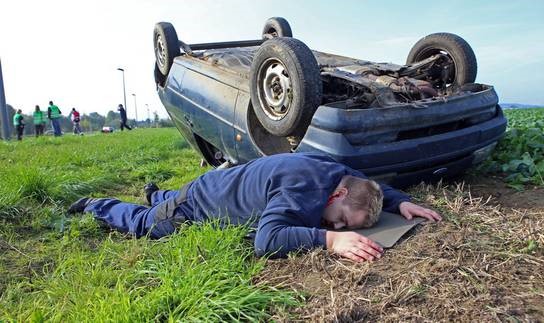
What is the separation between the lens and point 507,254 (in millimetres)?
2150

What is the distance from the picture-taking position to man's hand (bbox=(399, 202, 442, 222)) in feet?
8.82

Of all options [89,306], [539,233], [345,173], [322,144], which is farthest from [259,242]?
[539,233]

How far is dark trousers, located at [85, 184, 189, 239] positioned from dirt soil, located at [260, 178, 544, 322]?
923 millimetres

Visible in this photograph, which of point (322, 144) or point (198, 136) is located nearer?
point (322, 144)

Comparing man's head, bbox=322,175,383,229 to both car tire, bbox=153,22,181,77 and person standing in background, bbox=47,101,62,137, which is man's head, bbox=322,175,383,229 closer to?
car tire, bbox=153,22,181,77

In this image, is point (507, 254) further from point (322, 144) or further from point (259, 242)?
point (322, 144)

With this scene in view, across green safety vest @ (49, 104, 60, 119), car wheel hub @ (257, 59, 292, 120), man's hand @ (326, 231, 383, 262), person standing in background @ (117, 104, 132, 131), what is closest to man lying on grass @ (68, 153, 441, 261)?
man's hand @ (326, 231, 383, 262)

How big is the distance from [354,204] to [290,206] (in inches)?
13.8

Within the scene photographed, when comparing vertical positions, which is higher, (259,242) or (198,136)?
(198,136)

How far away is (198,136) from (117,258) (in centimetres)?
264

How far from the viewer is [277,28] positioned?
650 cm

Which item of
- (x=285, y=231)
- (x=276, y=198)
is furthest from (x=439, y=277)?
(x=276, y=198)

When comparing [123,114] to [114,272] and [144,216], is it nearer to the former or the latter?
[144,216]

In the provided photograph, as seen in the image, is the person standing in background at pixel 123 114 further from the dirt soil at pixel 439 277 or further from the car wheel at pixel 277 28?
the dirt soil at pixel 439 277
